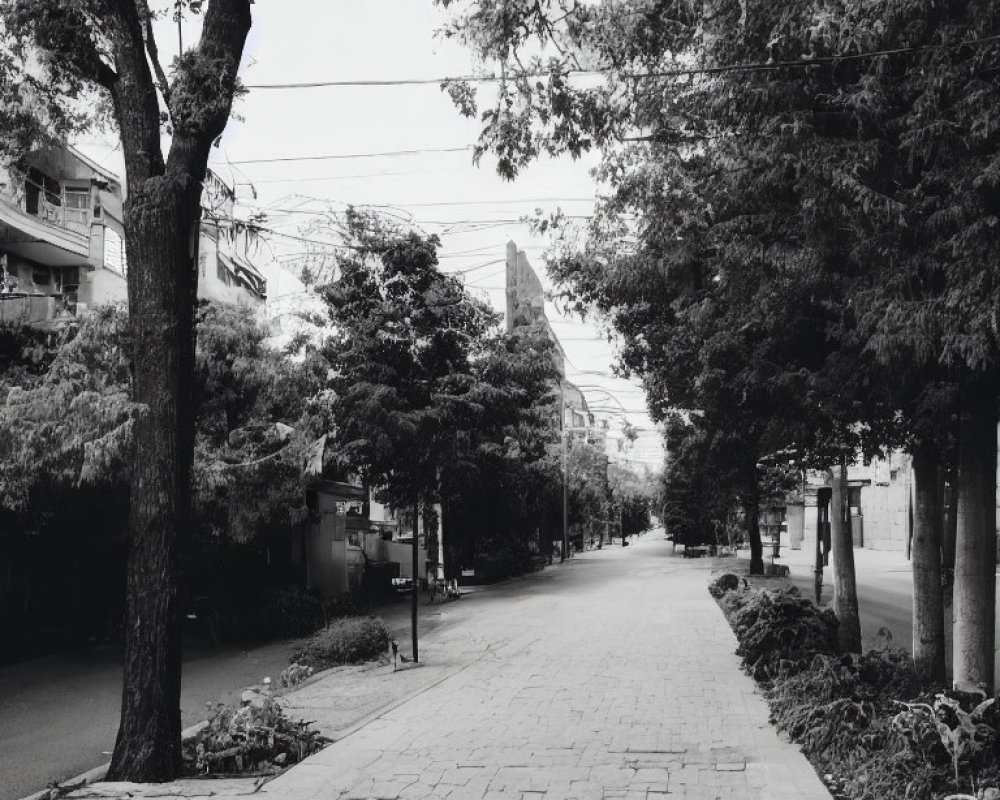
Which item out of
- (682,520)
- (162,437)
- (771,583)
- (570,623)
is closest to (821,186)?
(162,437)

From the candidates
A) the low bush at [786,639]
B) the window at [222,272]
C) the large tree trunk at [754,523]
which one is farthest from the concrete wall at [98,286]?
the large tree trunk at [754,523]

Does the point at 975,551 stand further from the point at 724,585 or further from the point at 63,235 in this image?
the point at 63,235

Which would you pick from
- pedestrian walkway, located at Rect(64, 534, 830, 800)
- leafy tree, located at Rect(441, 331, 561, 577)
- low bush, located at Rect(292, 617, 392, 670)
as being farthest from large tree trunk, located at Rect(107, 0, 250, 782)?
leafy tree, located at Rect(441, 331, 561, 577)

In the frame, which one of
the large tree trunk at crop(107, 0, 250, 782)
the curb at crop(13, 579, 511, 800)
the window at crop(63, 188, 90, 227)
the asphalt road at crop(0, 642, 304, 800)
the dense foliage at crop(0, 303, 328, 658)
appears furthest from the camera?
the window at crop(63, 188, 90, 227)

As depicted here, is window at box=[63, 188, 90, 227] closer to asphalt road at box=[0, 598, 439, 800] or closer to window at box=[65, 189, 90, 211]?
window at box=[65, 189, 90, 211]

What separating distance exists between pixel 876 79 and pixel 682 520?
47550mm

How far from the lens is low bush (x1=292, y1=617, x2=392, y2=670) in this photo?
1398 cm

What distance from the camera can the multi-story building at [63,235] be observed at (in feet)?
65.8

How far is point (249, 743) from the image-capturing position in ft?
24.5

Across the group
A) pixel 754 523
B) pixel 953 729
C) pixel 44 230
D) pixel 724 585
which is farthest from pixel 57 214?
pixel 953 729

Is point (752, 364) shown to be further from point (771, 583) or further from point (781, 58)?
point (771, 583)

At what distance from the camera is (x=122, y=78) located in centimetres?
752

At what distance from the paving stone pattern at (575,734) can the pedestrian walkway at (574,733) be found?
0.02 m

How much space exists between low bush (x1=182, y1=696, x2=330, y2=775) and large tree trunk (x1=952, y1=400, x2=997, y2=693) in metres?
5.36
